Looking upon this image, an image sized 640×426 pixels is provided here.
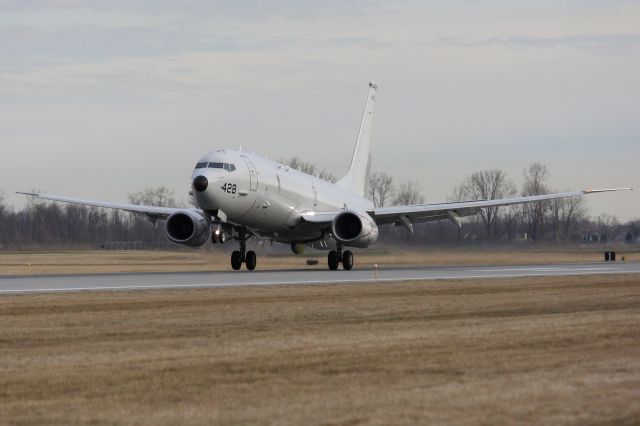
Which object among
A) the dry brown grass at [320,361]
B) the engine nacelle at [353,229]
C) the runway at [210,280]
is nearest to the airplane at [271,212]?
the engine nacelle at [353,229]

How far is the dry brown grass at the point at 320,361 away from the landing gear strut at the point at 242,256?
19087 millimetres

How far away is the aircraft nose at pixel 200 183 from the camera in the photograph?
135 feet

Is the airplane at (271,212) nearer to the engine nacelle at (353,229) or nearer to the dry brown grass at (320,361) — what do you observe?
the engine nacelle at (353,229)

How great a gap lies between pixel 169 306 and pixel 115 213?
4538 inches

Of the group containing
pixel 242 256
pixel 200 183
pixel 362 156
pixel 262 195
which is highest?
pixel 362 156

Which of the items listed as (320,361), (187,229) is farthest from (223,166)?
(320,361)

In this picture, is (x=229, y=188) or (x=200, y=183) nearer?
(x=200, y=183)

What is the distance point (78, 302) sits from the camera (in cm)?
2589

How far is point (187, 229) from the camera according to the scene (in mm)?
46062

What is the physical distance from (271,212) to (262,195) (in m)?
1.22

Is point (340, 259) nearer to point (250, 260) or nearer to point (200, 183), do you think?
point (250, 260)

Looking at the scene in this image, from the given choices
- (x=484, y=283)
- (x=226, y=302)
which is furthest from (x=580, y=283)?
(x=226, y=302)

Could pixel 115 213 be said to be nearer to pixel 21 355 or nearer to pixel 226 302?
pixel 226 302

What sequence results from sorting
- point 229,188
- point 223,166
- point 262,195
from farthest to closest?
point 262,195, point 223,166, point 229,188
